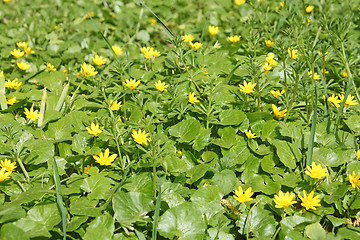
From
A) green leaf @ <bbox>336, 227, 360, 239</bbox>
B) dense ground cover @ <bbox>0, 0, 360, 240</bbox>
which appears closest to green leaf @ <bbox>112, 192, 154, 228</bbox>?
dense ground cover @ <bbox>0, 0, 360, 240</bbox>

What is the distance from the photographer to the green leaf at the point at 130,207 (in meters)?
2.03

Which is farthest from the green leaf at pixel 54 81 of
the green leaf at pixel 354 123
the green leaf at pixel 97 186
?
the green leaf at pixel 354 123

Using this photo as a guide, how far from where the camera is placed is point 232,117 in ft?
8.55

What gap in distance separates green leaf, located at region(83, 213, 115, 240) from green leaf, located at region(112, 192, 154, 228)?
0.15 feet

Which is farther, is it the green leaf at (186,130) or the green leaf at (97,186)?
the green leaf at (186,130)

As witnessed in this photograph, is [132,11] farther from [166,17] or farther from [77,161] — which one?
[77,161]

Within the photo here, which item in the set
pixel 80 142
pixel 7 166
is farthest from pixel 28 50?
pixel 7 166

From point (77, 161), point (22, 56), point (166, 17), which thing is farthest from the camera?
point (166, 17)

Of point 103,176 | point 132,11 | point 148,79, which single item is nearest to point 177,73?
point 148,79

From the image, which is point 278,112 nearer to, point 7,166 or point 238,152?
point 238,152

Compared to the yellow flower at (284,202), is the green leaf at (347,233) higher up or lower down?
lower down

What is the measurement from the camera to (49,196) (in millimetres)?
2111

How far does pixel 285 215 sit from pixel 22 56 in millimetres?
2809

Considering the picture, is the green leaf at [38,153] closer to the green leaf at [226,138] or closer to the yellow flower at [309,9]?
the green leaf at [226,138]
